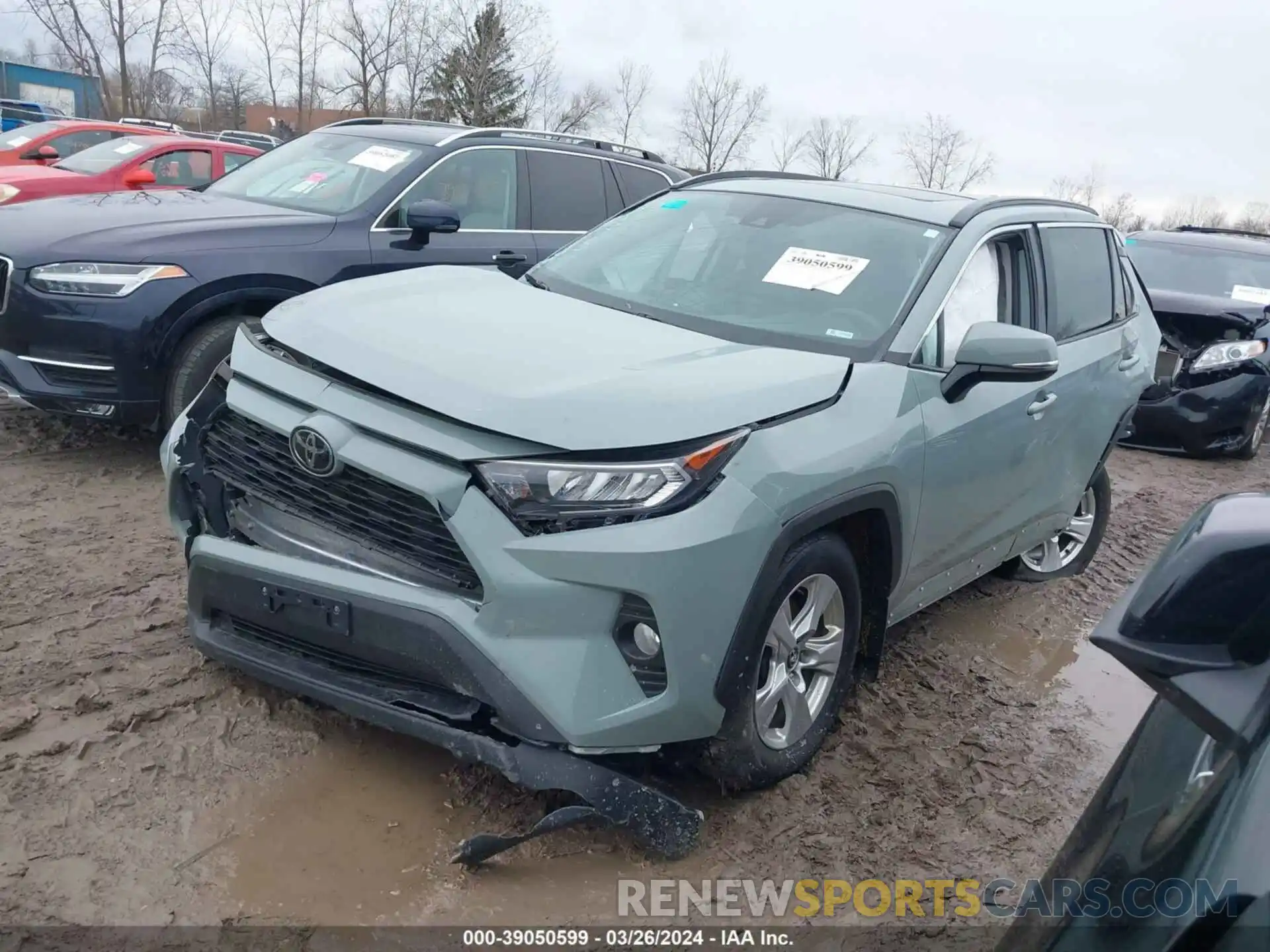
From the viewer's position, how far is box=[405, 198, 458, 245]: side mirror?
5.39m

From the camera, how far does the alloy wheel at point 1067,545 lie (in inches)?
206

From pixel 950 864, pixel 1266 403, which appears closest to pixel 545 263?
pixel 950 864

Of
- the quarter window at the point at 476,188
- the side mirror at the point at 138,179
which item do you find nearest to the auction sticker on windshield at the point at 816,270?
the quarter window at the point at 476,188

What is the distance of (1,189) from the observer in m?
8.95

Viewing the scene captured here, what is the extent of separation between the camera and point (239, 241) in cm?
512

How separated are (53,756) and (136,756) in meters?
0.21

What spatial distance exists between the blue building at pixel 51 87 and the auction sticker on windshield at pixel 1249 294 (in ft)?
142

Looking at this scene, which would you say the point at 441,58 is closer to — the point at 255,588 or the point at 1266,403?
the point at 1266,403

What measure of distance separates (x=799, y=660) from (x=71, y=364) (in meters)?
3.59

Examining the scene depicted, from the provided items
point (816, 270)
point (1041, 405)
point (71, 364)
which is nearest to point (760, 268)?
point (816, 270)

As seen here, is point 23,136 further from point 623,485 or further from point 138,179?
point 623,485

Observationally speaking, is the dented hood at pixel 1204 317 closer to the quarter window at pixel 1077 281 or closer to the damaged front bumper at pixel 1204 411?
the damaged front bumper at pixel 1204 411

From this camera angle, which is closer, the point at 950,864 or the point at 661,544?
the point at 661,544

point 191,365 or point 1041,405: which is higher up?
point 1041,405
